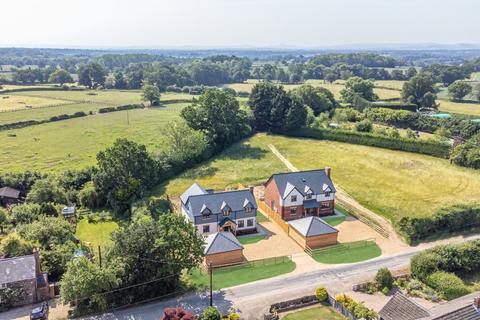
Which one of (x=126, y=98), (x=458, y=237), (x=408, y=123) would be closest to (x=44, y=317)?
(x=458, y=237)

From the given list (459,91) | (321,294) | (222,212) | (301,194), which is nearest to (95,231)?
(222,212)

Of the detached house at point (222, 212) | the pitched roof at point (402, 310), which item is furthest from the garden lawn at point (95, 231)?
the pitched roof at point (402, 310)

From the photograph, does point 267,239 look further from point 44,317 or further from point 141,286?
point 44,317

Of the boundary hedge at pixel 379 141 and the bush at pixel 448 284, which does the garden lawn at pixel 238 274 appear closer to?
the bush at pixel 448 284


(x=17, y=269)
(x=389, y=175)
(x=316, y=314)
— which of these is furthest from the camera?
(x=389, y=175)

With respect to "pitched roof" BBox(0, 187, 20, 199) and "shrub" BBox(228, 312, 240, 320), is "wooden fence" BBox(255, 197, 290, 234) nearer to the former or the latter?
"shrub" BBox(228, 312, 240, 320)

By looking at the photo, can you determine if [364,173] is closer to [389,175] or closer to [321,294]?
[389,175]
